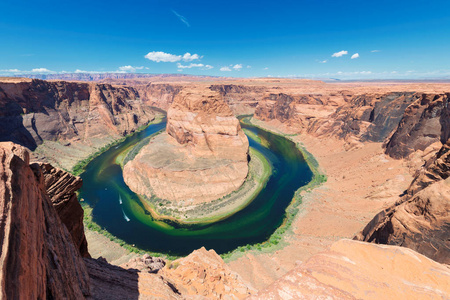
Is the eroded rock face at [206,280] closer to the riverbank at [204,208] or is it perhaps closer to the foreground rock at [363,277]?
the foreground rock at [363,277]

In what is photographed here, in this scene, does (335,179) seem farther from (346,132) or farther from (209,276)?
(209,276)

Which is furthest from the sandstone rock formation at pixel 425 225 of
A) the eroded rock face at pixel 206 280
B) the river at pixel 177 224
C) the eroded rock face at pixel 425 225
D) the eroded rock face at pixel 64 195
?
the eroded rock face at pixel 64 195

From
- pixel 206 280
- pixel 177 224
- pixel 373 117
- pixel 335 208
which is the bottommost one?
pixel 177 224

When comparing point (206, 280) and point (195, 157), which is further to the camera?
point (195, 157)

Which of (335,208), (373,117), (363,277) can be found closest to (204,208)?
(335,208)

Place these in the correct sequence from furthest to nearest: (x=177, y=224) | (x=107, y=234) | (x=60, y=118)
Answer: (x=60, y=118)
(x=177, y=224)
(x=107, y=234)

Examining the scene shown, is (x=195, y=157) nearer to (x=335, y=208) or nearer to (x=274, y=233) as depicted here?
(x=274, y=233)

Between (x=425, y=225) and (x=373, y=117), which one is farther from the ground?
(x=373, y=117)
